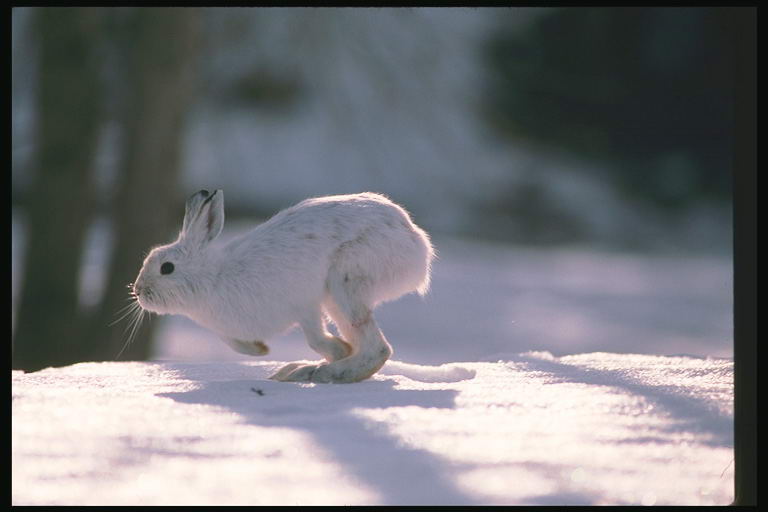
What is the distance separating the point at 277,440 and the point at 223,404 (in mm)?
509

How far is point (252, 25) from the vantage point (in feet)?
29.5

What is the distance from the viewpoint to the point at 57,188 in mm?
7543

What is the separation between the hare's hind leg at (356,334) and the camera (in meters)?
3.35

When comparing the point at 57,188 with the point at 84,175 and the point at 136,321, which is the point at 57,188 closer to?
the point at 84,175

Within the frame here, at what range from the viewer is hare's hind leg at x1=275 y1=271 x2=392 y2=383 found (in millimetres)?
3354

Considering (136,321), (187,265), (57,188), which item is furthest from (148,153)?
(187,265)

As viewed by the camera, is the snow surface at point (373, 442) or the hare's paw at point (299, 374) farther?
the hare's paw at point (299, 374)

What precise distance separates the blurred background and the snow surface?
1.13 meters

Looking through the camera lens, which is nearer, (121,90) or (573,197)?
(121,90)

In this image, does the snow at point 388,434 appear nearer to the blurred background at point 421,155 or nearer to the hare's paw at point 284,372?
the hare's paw at point 284,372

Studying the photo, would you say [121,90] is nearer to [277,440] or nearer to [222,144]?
[222,144]

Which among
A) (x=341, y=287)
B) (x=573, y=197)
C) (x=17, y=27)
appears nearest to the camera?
(x=341, y=287)

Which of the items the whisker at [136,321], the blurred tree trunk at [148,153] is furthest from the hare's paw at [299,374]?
the blurred tree trunk at [148,153]

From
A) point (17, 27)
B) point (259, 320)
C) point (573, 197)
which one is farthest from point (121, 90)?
point (573, 197)
